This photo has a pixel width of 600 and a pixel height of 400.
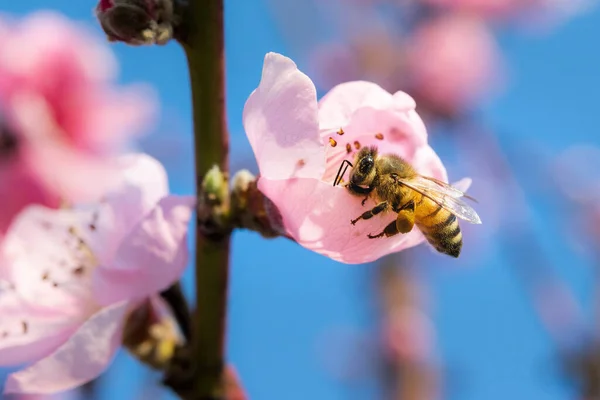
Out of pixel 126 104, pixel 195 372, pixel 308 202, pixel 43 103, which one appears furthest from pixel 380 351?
pixel 308 202

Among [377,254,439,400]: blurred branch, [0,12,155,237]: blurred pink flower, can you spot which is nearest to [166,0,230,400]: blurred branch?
[0,12,155,237]: blurred pink flower

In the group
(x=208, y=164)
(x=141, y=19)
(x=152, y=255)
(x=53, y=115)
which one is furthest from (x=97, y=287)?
(x=53, y=115)

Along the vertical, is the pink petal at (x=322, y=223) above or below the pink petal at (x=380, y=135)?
below

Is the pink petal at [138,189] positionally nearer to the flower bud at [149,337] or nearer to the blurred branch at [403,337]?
the flower bud at [149,337]

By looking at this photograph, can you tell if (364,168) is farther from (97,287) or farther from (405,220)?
(97,287)

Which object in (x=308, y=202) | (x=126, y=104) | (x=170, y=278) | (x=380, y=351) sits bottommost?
(x=380, y=351)

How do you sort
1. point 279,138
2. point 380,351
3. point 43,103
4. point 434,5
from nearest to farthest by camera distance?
point 279,138 → point 43,103 → point 380,351 → point 434,5

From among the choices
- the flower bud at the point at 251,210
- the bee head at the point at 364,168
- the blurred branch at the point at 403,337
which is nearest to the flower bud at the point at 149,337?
the flower bud at the point at 251,210

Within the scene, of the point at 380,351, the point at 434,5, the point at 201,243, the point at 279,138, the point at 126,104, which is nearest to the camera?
the point at 279,138

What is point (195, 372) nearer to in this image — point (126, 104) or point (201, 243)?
point (201, 243)
